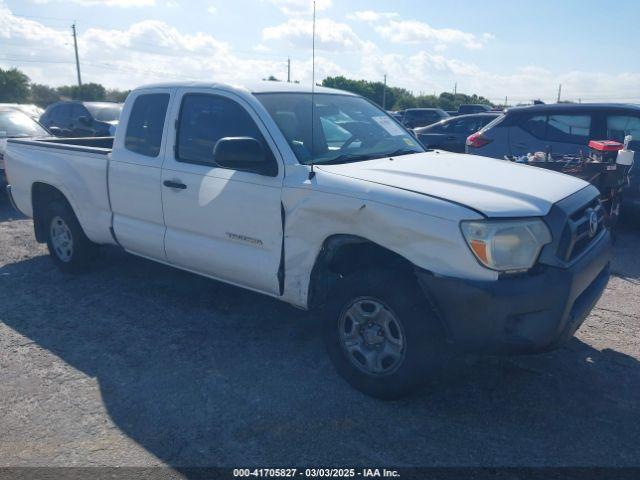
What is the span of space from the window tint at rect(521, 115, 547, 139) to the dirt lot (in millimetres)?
3777

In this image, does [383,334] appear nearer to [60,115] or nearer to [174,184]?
[174,184]

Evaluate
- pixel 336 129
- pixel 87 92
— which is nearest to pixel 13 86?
pixel 87 92

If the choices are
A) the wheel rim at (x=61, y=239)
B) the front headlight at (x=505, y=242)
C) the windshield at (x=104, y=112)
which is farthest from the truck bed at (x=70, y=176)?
the windshield at (x=104, y=112)

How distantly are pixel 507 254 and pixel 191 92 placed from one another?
2849mm

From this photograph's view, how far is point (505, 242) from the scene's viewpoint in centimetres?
306

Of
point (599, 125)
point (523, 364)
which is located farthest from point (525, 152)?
point (523, 364)

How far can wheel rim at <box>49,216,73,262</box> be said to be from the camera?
19.5 feet

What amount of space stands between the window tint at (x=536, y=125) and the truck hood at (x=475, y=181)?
4446 mm

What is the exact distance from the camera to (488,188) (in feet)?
11.2

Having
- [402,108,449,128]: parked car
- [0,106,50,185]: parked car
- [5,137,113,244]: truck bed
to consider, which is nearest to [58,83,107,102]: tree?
[402,108,449,128]: parked car

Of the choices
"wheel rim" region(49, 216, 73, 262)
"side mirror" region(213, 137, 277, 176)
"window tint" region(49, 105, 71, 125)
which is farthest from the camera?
"window tint" region(49, 105, 71, 125)

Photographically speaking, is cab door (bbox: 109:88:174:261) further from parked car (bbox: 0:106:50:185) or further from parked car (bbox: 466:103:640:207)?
parked car (bbox: 0:106:50:185)

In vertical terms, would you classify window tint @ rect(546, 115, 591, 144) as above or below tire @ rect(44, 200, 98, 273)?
above

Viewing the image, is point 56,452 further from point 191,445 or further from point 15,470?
point 191,445
